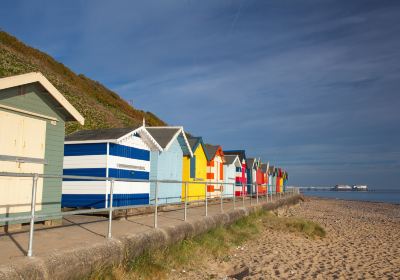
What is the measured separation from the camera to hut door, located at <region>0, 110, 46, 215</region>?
28.3 ft

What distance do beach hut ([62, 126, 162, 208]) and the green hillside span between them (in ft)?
45.0

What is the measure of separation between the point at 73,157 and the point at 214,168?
13.1 meters

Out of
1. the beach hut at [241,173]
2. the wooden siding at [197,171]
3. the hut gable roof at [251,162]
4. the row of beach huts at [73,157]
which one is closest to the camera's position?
the row of beach huts at [73,157]

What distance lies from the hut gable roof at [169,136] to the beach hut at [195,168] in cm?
92

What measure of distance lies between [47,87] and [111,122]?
29582mm

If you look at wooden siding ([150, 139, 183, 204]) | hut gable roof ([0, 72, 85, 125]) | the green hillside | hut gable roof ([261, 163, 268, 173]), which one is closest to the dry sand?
wooden siding ([150, 139, 183, 204])

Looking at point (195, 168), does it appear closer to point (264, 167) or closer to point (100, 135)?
point (100, 135)

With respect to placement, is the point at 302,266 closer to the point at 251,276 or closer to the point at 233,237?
the point at 251,276

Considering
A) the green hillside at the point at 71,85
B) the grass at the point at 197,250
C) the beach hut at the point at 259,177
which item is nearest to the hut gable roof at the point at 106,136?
the grass at the point at 197,250

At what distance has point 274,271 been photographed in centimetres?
998

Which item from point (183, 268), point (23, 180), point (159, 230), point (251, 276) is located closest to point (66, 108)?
point (23, 180)

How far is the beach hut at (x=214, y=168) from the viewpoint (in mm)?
24469

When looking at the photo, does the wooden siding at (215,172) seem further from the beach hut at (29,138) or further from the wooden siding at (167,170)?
the beach hut at (29,138)

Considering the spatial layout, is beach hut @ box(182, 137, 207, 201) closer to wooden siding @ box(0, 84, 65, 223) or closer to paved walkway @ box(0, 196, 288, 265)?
paved walkway @ box(0, 196, 288, 265)
